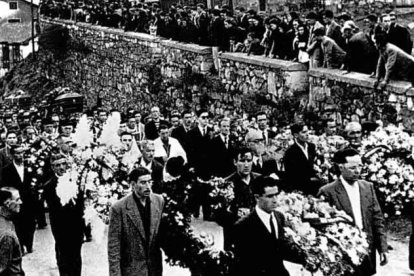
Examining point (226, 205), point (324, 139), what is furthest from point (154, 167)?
point (324, 139)

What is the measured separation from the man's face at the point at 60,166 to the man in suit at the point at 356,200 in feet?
9.42

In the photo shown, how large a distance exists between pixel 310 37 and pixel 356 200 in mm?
8297

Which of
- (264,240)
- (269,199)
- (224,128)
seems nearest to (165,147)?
(224,128)

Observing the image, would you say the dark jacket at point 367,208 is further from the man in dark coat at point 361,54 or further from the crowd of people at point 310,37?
the man in dark coat at point 361,54

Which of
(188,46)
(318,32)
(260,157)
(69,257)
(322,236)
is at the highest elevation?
(318,32)

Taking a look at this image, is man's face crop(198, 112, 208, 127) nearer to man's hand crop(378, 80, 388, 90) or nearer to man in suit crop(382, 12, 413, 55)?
man's hand crop(378, 80, 388, 90)

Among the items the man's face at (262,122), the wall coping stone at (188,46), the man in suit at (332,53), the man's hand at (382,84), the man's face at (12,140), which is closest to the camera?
the man's face at (12,140)

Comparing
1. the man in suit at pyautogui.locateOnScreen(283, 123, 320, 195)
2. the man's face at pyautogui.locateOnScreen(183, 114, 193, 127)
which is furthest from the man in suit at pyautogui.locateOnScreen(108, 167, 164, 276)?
the man's face at pyautogui.locateOnScreen(183, 114, 193, 127)

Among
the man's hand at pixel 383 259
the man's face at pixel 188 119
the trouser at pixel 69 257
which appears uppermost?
the man's face at pixel 188 119

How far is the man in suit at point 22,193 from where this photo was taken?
983 centimetres

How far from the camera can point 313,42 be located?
14.1 m

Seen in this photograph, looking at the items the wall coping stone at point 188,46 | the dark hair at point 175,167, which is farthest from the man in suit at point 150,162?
the wall coping stone at point 188,46

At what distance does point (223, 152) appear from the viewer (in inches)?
406

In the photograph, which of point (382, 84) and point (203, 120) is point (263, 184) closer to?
point (203, 120)
